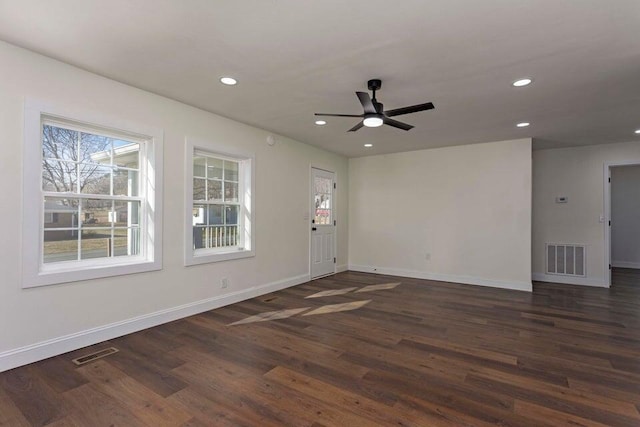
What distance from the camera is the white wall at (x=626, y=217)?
7.75 m

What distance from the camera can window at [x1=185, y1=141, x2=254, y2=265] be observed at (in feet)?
13.1

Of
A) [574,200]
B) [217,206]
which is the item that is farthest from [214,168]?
[574,200]

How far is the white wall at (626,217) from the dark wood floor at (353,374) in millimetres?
5183

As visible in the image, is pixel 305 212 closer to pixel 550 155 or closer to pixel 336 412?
pixel 336 412

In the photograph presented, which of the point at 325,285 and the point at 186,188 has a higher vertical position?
the point at 186,188

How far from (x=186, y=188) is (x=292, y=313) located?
204cm

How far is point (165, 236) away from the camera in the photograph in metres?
3.70

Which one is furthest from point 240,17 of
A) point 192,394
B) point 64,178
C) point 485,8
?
point 192,394

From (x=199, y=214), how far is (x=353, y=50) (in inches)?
111

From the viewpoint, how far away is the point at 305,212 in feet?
19.4

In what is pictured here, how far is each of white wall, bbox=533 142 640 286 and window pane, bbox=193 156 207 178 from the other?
620cm

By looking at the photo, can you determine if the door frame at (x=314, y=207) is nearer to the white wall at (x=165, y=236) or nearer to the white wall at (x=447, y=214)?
the white wall at (x=165, y=236)

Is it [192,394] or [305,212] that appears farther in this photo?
[305,212]

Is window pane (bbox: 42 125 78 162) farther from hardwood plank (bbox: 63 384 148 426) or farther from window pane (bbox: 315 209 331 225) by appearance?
window pane (bbox: 315 209 331 225)
